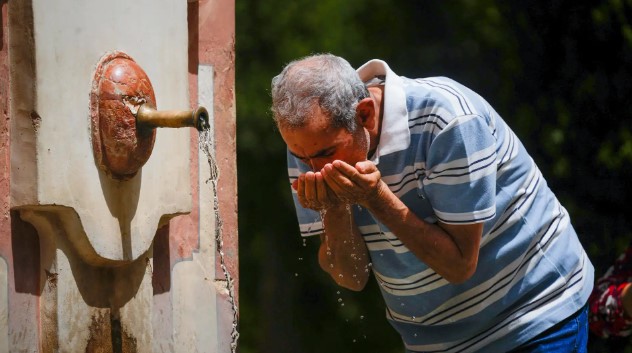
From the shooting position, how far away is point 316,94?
9.14ft

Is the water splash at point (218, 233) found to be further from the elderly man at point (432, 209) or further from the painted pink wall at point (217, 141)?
the elderly man at point (432, 209)

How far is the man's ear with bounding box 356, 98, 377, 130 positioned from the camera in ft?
9.37

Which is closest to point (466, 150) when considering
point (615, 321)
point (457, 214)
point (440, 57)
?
point (457, 214)

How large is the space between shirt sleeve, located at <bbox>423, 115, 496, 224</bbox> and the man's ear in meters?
0.17

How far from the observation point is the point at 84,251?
296 centimetres

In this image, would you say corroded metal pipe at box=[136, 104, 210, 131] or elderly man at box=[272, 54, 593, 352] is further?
corroded metal pipe at box=[136, 104, 210, 131]

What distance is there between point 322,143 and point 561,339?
80 centimetres

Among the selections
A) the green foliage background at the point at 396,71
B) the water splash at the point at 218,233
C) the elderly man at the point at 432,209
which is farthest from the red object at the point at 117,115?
the green foliage background at the point at 396,71

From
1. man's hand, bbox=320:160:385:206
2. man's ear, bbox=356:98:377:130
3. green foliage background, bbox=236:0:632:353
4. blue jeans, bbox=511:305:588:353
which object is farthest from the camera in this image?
green foliage background, bbox=236:0:632:353

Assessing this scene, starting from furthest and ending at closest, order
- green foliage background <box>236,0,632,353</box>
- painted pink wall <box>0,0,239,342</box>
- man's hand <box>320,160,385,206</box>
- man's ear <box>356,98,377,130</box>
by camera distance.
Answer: green foliage background <box>236,0,632,353</box> < painted pink wall <box>0,0,239,342</box> < man's ear <box>356,98,377,130</box> < man's hand <box>320,160,385,206</box>

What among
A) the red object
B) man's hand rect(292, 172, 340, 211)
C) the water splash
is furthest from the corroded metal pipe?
man's hand rect(292, 172, 340, 211)

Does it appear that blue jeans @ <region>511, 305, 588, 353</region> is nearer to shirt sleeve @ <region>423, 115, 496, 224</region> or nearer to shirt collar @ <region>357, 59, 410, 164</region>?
shirt sleeve @ <region>423, 115, 496, 224</region>

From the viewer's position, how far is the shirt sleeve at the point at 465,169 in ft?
9.07

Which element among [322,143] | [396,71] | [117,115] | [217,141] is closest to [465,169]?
[322,143]
